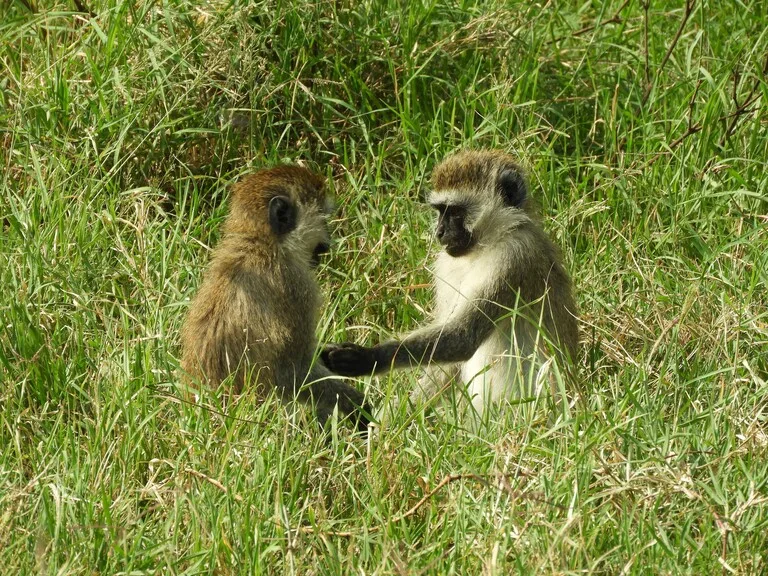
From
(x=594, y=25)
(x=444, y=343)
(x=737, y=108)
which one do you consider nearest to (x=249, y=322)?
(x=444, y=343)

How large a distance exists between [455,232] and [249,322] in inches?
45.0

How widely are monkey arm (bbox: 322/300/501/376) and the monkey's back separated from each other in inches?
8.9

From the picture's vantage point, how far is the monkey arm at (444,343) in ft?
19.3

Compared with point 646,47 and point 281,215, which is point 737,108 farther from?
point 281,215

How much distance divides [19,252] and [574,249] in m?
2.88

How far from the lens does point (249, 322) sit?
5598 mm

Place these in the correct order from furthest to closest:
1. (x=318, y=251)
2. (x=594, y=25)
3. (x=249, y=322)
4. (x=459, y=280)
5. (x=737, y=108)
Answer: (x=594, y=25) < (x=737, y=108) < (x=459, y=280) < (x=318, y=251) < (x=249, y=322)

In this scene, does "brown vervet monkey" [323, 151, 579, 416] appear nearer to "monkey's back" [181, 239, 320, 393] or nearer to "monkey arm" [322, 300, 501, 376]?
"monkey arm" [322, 300, 501, 376]

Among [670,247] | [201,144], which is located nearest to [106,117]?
[201,144]

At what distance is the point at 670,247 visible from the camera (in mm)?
6898

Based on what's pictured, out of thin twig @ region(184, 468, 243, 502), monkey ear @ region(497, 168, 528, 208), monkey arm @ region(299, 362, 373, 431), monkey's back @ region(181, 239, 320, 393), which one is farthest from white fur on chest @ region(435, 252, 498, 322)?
thin twig @ region(184, 468, 243, 502)

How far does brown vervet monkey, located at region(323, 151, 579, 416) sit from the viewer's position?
5.94 meters

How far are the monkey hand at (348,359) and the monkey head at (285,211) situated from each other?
0.47 meters

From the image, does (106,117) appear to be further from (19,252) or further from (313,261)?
(313,261)
